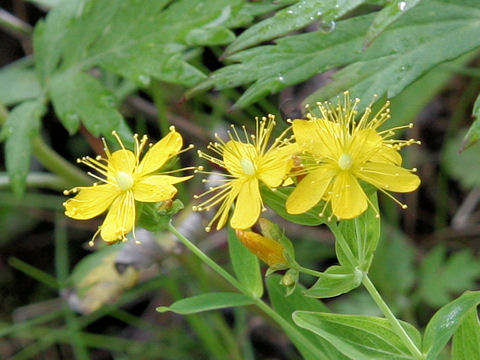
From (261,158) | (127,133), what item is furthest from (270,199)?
(127,133)

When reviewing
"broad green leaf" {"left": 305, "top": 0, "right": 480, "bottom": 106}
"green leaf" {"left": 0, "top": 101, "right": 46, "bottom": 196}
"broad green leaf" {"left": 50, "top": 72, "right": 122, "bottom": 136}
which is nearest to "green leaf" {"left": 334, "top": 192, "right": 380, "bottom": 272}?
"broad green leaf" {"left": 305, "top": 0, "right": 480, "bottom": 106}

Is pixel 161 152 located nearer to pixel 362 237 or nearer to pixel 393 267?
pixel 362 237

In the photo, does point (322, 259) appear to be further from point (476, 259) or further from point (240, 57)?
point (240, 57)

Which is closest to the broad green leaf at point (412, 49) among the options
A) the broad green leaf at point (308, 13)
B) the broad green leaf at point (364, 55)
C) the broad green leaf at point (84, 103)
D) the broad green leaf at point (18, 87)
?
the broad green leaf at point (364, 55)

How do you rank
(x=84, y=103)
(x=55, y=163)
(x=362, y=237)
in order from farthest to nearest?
(x=55, y=163) → (x=84, y=103) → (x=362, y=237)

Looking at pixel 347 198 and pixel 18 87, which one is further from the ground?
pixel 347 198

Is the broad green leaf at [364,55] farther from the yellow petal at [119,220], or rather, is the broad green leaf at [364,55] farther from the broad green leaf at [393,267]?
the broad green leaf at [393,267]

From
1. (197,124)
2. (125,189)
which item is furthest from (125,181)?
(197,124)
